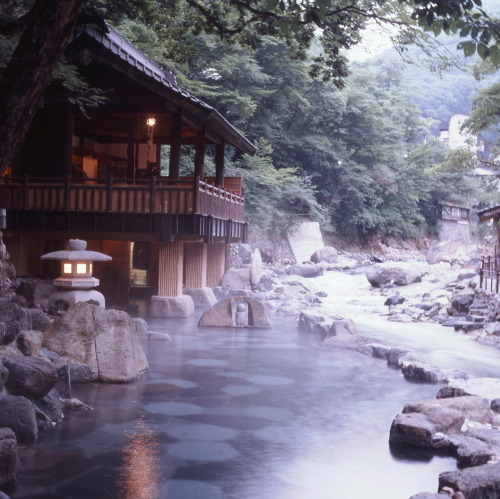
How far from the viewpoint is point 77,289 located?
575 inches

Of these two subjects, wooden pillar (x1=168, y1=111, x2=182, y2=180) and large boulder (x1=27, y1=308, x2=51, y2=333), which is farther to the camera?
wooden pillar (x1=168, y1=111, x2=182, y2=180)

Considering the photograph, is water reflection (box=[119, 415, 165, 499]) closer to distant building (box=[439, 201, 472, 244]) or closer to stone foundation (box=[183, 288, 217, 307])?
stone foundation (box=[183, 288, 217, 307])

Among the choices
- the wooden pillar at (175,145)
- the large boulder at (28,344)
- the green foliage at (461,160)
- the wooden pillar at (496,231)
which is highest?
the green foliage at (461,160)

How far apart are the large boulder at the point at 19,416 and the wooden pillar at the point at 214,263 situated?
17767mm

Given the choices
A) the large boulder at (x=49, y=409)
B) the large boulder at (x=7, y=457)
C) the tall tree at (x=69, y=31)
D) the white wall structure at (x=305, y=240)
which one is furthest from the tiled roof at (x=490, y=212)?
the large boulder at (x=7, y=457)

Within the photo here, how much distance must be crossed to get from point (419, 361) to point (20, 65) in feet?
37.3

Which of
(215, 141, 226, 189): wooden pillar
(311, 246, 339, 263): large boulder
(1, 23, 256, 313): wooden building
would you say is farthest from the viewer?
(311, 246, 339, 263): large boulder

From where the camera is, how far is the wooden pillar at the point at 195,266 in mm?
21234

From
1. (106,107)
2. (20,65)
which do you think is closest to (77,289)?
(106,107)

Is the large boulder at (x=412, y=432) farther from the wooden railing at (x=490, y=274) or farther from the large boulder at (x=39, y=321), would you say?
the wooden railing at (x=490, y=274)

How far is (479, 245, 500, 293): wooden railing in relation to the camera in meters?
20.9

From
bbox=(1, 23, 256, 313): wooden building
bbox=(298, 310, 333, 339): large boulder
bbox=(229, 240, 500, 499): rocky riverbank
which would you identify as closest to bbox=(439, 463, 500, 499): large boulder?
bbox=(229, 240, 500, 499): rocky riverbank

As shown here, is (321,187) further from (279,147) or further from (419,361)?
(419,361)

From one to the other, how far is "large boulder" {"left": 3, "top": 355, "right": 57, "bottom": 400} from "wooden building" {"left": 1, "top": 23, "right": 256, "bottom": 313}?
9.19 m
